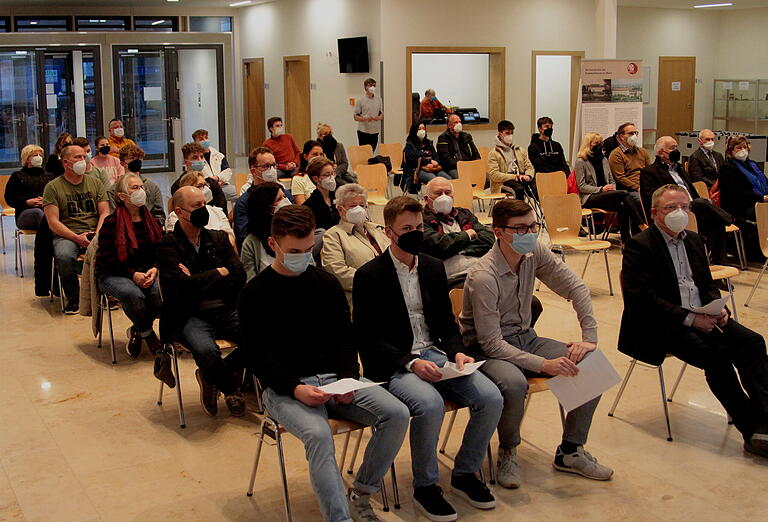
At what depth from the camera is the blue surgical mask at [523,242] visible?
4.36 m

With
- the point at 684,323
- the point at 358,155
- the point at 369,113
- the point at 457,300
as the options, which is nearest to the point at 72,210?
the point at 457,300

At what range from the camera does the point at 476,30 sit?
15922 mm

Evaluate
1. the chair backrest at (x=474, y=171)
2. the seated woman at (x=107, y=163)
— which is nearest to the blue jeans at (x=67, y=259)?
the seated woman at (x=107, y=163)

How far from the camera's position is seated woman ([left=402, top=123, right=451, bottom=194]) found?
463 inches

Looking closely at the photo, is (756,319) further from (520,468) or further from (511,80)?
(511,80)

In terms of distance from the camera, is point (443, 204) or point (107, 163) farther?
point (107, 163)

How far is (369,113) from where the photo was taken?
602 inches

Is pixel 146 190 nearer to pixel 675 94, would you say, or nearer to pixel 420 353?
pixel 420 353

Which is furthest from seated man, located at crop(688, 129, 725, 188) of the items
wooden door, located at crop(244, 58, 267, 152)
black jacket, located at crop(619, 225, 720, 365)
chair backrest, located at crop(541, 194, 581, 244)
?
wooden door, located at crop(244, 58, 267, 152)

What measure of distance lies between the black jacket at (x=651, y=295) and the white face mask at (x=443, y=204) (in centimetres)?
136

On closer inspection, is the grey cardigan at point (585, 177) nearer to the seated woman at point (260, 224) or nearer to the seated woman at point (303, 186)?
the seated woman at point (303, 186)

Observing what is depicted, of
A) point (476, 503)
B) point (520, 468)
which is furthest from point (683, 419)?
point (476, 503)

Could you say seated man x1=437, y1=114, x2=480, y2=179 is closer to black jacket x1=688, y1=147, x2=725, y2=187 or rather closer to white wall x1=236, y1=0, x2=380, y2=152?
black jacket x1=688, y1=147, x2=725, y2=187

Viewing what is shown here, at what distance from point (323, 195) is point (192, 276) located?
142cm
